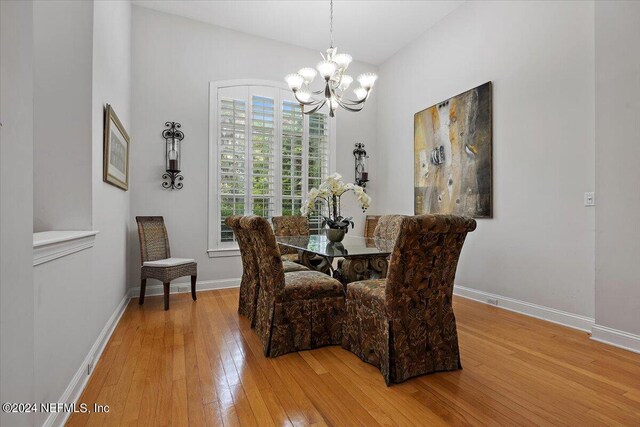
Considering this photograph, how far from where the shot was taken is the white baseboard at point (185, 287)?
3.96 m

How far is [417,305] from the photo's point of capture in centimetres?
194

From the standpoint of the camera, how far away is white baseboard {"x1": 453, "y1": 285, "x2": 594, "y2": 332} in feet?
9.27

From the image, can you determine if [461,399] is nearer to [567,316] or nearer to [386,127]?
[567,316]

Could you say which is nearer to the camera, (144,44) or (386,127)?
(144,44)

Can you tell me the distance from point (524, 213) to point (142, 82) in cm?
479

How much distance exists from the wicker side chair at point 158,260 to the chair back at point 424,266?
2516 mm

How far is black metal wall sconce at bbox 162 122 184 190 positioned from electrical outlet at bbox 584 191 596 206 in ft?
14.6

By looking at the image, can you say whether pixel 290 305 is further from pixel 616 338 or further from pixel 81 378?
pixel 616 338

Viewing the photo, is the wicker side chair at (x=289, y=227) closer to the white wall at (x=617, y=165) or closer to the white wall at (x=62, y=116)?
the white wall at (x=62, y=116)

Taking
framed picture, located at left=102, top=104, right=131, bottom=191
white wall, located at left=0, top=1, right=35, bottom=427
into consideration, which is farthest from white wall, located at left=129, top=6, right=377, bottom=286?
white wall, located at left=0, top=1, right=35, bottom=427

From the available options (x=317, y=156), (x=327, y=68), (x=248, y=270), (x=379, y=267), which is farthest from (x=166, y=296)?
(x=317, y=156)

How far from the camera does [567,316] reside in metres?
2.93

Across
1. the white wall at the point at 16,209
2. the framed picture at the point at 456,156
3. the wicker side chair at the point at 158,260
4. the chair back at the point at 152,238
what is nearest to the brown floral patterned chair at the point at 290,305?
the white wall at the point at 16,209

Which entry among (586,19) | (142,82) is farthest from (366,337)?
(142,82)
